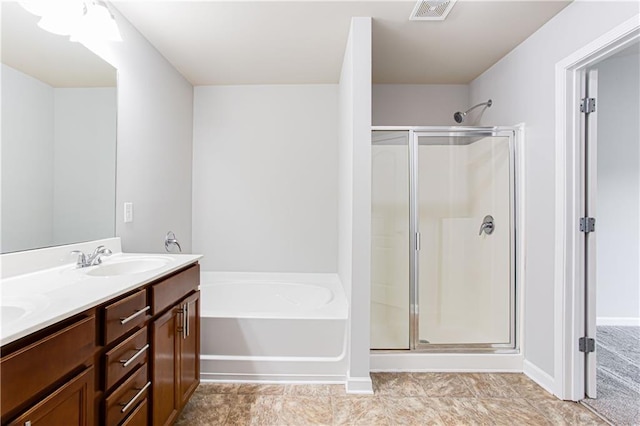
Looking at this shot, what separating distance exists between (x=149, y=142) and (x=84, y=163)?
695 millimetres

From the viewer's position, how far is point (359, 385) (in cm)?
206

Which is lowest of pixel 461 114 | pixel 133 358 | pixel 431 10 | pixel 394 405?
pixel 394 405

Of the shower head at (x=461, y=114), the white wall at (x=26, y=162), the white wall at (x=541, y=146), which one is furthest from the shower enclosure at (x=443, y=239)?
Answer: the white wall at (x=26, y=162)

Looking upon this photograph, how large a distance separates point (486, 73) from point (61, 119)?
3.20 meters

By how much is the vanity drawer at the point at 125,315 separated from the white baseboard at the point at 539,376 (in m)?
2.38

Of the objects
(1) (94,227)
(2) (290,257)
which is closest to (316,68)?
(2) (290,257)

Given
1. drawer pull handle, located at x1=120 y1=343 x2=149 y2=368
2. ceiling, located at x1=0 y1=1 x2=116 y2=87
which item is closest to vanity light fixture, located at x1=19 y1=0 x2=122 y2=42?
ceiling, located at x1=0 y1=1 x2=116 y2=87

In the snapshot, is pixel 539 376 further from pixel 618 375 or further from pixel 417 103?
pixel 417 103

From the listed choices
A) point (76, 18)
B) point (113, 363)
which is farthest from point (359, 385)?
point (76, 18)

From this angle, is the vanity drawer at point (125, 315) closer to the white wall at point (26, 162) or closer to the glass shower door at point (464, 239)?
the white wall at point (26, 162)

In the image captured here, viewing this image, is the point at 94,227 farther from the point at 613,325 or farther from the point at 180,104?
the point at 613,325

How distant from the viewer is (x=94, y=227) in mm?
1828

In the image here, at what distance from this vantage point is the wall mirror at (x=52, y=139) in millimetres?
1371

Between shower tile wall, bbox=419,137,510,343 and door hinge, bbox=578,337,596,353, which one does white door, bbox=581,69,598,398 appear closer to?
door hinge, bbox=578,337,596,353
